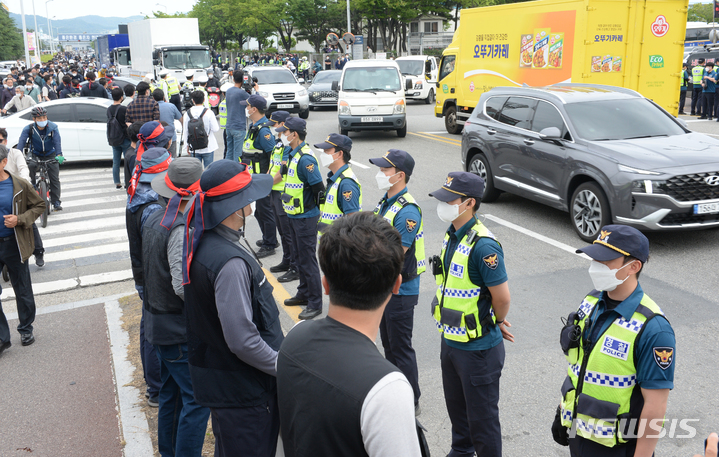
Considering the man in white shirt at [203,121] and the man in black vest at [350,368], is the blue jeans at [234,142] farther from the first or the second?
the man in black vest at [350,368]

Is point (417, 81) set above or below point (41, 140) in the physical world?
above

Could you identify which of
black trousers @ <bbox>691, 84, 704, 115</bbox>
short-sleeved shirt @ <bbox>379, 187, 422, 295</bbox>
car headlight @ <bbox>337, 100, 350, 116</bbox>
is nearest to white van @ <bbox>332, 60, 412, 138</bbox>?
car headlight @ <bbox>337, 100, 350, 116</bbox>

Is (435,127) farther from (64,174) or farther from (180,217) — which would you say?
(180,217)

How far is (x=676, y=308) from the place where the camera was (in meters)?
6.16

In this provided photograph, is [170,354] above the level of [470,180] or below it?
below

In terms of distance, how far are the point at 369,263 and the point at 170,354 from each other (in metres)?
2.16

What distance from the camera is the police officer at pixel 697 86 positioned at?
67.7ft

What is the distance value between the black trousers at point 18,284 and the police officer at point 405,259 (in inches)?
143

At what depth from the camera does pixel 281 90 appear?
21297 millimetres

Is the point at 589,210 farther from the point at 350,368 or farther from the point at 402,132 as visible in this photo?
the point at 402,132

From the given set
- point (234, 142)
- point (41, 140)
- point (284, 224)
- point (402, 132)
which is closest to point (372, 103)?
point (402, 132)

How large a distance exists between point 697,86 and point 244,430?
2252cm

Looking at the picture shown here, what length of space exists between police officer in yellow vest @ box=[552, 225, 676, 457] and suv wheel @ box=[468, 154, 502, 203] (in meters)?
7.54

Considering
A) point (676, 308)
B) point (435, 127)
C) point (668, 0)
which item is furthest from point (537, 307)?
point (435, 127)
